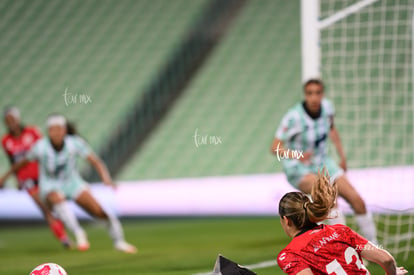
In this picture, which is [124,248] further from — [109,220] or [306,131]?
[306,131]

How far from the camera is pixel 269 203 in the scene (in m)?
11.4

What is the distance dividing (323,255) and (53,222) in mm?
6226

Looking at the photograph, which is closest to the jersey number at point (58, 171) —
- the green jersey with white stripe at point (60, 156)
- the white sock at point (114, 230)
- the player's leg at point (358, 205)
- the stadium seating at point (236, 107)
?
the green jersey with white stripe at point (60, 156)

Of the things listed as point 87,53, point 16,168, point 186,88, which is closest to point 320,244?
point 16,168

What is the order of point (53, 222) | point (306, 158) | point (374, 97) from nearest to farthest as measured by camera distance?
point (306, 158), point (53, 222), point (374, 97)

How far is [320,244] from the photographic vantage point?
3.83 meters

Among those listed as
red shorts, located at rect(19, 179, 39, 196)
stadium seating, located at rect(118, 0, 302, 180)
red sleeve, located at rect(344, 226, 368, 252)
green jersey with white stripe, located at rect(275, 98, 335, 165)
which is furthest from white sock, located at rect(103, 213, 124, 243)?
red sleeve, located at rect(344, 226, 368, 252)

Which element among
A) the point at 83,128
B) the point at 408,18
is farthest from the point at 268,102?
the point at 408,18

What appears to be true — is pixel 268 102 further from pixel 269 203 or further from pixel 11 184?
pixel 11 184

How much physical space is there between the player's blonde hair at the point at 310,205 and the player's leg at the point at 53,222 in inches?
227

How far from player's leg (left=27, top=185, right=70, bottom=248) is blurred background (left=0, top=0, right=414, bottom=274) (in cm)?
170

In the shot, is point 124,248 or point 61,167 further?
point 61,167

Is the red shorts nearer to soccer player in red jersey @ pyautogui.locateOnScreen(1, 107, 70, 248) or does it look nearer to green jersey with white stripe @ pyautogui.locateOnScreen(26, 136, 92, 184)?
soccer player in red jersey @ pyautogui.locateOnScreen(1, 107, 70, 248)

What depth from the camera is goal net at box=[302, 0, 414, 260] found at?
10.3 m
